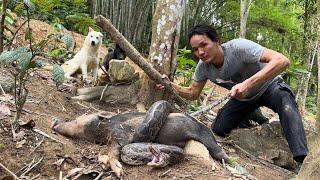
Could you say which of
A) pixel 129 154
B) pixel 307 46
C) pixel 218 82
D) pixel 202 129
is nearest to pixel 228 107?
pixel 218 82

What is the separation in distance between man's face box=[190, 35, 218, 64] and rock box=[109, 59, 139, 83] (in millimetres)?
1060

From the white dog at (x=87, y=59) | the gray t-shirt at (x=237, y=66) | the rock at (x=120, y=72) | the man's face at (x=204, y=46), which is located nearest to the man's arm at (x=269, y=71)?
the gray t-shirt at (x=237, y=66)

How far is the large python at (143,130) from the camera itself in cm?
394

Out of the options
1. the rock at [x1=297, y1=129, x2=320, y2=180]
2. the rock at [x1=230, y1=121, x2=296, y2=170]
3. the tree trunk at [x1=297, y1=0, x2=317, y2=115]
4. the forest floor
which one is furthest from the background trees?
the rock at [x1=297, y1=129, x2=320, y2=180]

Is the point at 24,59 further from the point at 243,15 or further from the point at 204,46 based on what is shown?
the point at 243,15

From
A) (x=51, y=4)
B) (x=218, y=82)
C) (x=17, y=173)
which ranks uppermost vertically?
(x=51, y=4)

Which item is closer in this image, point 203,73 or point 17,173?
point 17,173

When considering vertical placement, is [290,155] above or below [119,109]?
below

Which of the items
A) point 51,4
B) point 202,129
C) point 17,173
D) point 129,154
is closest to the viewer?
point 17,173

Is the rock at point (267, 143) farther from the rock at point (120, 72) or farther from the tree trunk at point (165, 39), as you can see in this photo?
the rock at point (120, 72)

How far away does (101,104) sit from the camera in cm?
514

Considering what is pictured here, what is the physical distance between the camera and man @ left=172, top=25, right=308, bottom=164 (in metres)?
4.30

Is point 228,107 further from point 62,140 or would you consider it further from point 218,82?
point 62,140

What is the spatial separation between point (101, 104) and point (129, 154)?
153 cm
